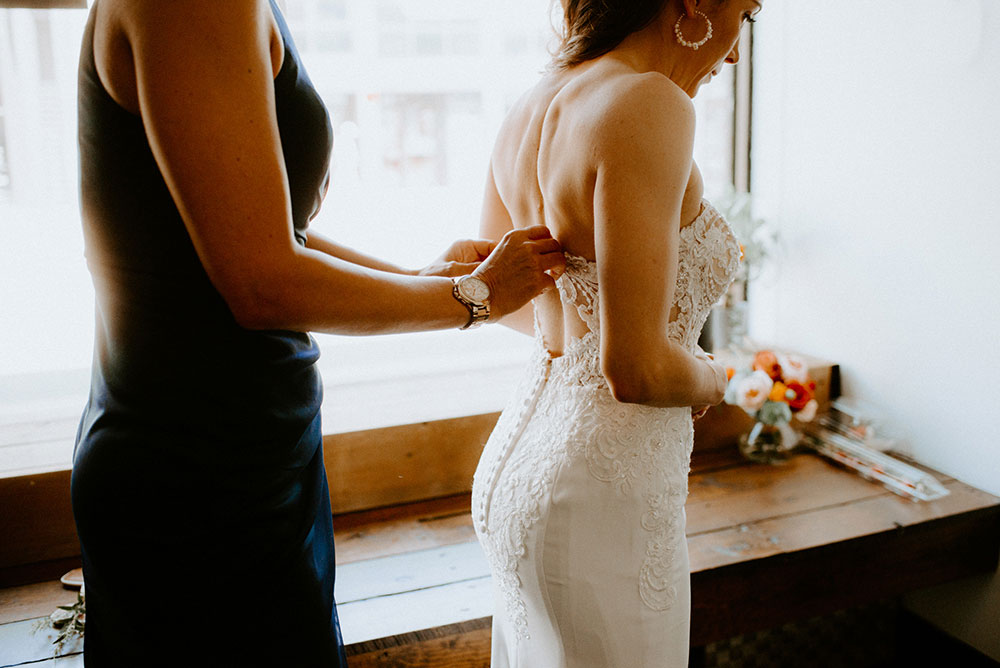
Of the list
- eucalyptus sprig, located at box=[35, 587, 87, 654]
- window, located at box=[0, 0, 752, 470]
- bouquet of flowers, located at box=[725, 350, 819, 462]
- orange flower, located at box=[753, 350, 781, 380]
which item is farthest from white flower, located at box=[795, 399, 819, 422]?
eucalyptus sprig, located at box=[35, 587, 87, 654]

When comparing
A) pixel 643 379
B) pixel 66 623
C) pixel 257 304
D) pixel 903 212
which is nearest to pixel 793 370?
pixel 903 212

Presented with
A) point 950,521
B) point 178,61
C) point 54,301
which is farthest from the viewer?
point 54,301

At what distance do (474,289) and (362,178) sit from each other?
151 cm

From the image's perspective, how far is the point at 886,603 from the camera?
222 cm

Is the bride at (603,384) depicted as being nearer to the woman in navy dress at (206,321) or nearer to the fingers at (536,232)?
the fingers at (536,232)

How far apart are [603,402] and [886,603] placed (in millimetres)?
1783

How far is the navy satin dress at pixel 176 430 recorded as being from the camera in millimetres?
711

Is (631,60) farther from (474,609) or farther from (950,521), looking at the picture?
(950,521)

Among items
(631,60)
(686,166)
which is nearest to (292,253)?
(686,166)

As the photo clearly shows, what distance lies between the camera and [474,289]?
881mm

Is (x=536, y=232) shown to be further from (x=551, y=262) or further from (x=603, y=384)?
(x=603, y=384)

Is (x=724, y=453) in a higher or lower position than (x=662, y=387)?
lower

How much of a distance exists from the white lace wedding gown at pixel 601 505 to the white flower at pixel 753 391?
1.15 metres

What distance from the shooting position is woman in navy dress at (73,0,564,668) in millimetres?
641
